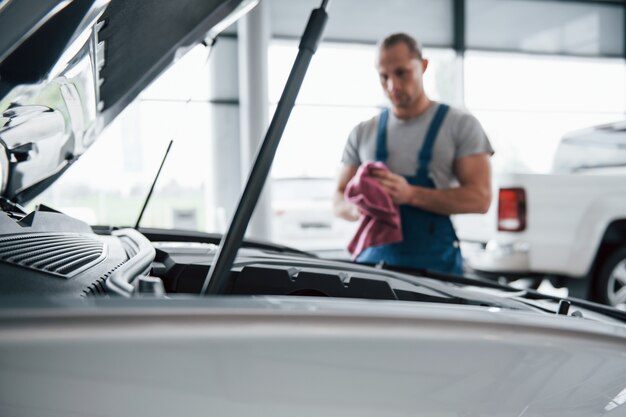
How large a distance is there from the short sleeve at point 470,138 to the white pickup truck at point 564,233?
67.3 inches

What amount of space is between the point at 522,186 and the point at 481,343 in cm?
333

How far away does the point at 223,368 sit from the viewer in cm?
60

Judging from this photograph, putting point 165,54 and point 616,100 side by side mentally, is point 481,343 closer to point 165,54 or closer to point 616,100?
point 165,54

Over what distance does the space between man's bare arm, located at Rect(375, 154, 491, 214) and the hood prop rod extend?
1.20 meters

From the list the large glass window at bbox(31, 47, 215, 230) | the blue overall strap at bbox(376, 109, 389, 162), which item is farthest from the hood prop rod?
the large glass window at bbox(31, 47, 215, 230)

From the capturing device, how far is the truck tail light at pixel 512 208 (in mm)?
3771

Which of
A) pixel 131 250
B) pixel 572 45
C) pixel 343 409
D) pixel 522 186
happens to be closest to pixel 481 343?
pixel 343 409

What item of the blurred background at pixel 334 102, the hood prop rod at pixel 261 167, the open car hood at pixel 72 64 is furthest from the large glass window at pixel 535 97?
the hood prop rod at pixel 261 167

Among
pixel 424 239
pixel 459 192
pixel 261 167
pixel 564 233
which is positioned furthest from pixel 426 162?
pixel 564 233

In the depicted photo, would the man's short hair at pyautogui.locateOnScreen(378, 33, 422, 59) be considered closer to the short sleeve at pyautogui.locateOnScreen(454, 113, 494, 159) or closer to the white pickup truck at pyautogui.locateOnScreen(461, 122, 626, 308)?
the short sleeve at pyautogui.locateOnScreen(454, 113, 494, 159)

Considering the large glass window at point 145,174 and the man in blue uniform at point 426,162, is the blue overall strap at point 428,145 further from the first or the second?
the large glass window at point 145,174

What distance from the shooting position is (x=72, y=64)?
905 millimetres

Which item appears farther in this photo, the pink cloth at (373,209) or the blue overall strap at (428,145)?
the blue overall strap at (428,145)

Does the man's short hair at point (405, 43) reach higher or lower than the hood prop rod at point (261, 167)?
higher
